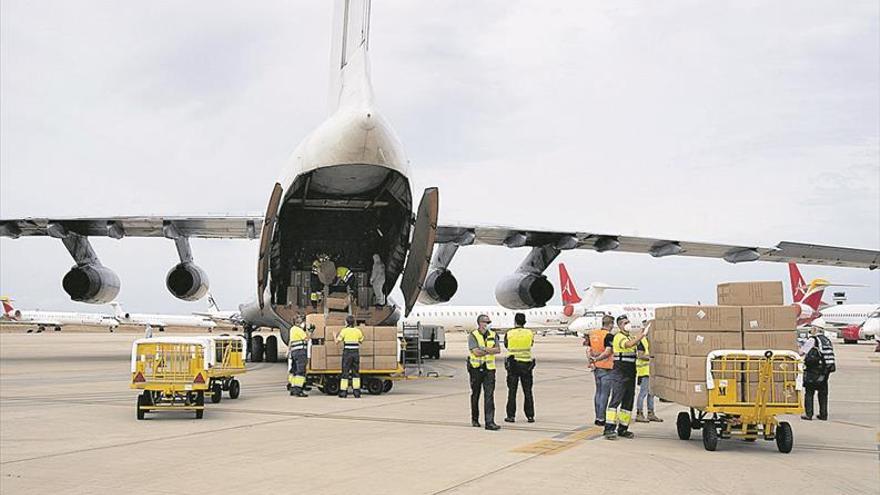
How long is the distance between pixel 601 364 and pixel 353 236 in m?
9.13

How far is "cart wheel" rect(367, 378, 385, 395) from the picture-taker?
14.0 m

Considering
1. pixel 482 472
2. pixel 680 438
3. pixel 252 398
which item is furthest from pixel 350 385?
pixel 482 472

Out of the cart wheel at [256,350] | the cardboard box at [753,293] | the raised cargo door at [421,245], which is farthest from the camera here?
the cart wheel at [256,350]

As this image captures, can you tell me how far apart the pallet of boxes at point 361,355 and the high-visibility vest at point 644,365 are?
4.70m

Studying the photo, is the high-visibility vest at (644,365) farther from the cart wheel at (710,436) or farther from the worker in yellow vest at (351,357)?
the worker in yellow vest at (351,357)

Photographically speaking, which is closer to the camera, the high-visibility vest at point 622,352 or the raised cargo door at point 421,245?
the high-visibility vest at point 622,352

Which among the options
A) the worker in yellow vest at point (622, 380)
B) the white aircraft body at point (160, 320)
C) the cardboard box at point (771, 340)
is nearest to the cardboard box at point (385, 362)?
the worker in yellow vest at point (622, 380)

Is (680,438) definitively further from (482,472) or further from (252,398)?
(252,398)

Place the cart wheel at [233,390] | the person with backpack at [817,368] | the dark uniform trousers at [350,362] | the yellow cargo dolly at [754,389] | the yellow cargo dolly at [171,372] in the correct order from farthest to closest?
the dark uniform trousers at [350,362] < the cart wheel at [233,390] < the person with backpack at [817,368] < the yellow cargo dolly at [171,372] < the yellow cargo dolly at [754,389]

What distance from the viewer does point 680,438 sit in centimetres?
902

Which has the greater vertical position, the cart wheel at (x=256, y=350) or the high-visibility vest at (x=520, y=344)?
the high-visibility vest at (x=520, y=344)

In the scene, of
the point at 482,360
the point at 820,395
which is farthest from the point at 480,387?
the point at 820,395

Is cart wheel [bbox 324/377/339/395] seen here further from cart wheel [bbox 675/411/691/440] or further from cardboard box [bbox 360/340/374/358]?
cart wheel [bbox 675/411/691/440]

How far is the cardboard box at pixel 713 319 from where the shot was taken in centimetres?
836
